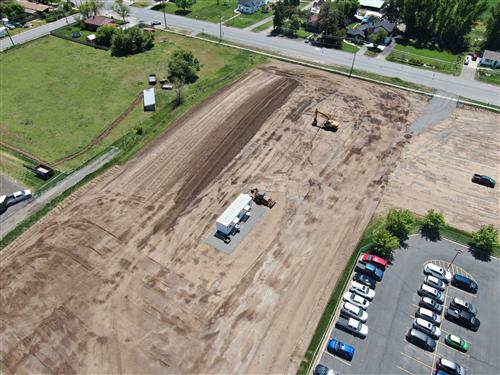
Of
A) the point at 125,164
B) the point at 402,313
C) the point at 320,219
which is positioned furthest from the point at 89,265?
the point at 402,313

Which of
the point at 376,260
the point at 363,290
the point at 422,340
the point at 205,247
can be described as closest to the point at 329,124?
the point at 376,260

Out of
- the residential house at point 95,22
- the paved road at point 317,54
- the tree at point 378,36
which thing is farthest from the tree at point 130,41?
the tree at point 378,36

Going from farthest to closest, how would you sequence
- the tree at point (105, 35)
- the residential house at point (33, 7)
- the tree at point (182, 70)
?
1. the residential house at point (33, 7)
2. the tree at point (105, 35)
3. the tree at point (182, 70)

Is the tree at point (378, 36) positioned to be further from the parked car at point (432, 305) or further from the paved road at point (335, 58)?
the parked car at point (432, 305)

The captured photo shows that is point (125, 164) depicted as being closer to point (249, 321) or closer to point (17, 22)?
point (249, 321)

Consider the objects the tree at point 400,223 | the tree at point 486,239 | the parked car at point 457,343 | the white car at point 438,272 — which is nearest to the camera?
Result: the parked car at point 457,343
